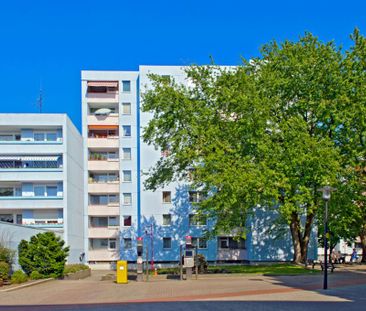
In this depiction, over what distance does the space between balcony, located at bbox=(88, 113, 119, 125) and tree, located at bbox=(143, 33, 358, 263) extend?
82.5ft

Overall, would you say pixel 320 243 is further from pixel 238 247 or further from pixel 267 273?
pixel 267 273

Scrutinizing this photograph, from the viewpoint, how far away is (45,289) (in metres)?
23.8

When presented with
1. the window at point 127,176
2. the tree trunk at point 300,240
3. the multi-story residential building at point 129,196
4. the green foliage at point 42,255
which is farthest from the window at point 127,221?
the green foliage at point 42,255

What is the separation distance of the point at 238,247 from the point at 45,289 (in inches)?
1416

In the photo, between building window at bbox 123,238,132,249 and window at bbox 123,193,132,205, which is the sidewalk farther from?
window at bbox 123,193,132,205

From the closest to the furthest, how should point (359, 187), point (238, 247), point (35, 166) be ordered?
point (359, 187) < point (35, 166) < point (238, 247)

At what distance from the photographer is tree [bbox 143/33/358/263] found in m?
31.4

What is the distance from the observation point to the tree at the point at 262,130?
1236 inches

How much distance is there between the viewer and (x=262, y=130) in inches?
1300

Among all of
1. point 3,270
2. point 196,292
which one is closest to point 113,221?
point 3,270

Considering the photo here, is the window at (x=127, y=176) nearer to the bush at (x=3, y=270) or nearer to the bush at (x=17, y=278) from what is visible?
the bush at (x=17, y=278)

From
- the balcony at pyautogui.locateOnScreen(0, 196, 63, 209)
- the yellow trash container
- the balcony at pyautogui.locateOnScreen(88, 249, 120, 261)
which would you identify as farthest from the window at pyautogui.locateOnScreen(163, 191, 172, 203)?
the yellow trash container

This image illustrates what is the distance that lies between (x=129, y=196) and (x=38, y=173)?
39.3 feet

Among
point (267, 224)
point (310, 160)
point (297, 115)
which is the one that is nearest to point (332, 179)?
point (310, 160)
